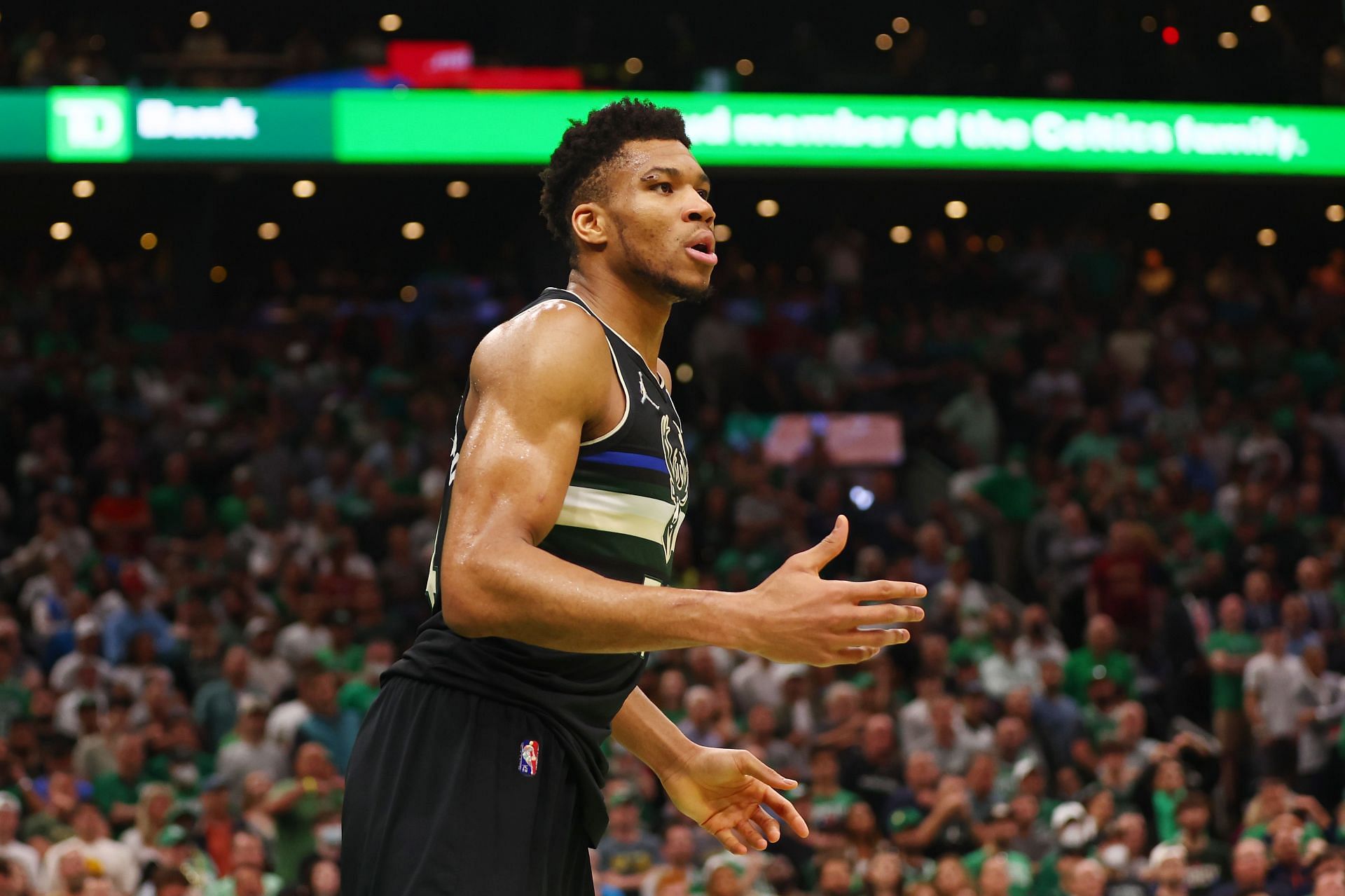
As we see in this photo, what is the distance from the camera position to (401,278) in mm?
20641

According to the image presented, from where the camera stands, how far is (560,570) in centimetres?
299

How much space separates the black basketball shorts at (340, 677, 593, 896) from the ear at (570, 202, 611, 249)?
3.20 ft

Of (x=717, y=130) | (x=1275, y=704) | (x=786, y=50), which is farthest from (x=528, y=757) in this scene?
(x=786, y=50)

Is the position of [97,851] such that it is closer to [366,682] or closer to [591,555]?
[366,682]

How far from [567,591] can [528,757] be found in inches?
20.9

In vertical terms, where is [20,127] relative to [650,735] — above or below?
above

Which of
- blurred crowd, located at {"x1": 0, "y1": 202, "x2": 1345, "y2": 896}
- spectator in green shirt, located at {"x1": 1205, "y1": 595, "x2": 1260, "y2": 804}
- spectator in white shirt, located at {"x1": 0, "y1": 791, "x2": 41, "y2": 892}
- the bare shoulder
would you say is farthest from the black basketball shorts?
spectator in green shirt, located at {"x1": 1205, "y1": 595, "x2": 1260, "y2": 804}

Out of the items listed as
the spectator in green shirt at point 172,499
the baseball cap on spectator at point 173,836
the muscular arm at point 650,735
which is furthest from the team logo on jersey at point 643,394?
the spectator in green shirt at point 172,499

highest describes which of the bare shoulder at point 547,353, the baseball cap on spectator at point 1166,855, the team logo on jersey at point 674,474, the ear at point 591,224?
the ear at point 591,224

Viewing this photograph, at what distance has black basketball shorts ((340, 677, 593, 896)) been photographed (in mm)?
3230

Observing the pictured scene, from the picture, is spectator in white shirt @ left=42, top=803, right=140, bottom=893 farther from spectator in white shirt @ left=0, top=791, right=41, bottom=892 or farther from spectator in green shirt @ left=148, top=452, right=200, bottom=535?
spectator in green shirt @ left=148, top=452, right=200, bottom=535

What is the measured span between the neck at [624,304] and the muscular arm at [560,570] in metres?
0.20

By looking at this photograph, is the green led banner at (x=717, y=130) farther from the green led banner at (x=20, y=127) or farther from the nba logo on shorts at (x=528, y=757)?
the nba logo on shorts at (x=528, y=757)

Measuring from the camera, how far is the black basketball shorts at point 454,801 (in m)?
3.23
